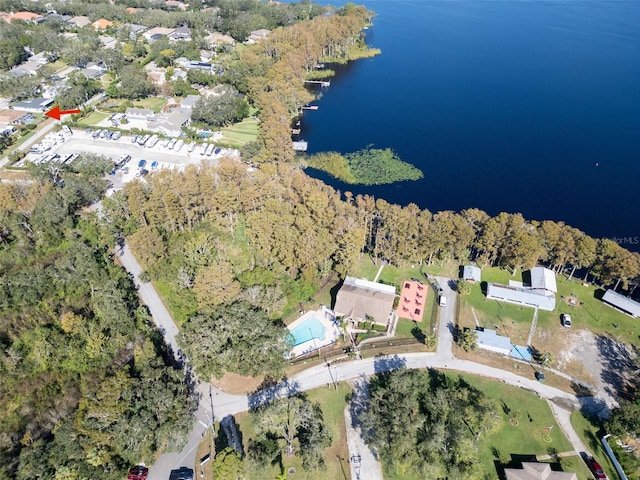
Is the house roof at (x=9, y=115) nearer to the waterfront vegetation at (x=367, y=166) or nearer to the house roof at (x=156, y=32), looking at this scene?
the house roof at (x=156, y=32)

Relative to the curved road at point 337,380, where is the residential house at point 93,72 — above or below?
above

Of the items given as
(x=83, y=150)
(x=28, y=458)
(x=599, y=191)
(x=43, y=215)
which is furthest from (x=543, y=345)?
(x=83, y=150)

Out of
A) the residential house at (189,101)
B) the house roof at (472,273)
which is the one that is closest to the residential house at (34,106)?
the residential house at (189,101)

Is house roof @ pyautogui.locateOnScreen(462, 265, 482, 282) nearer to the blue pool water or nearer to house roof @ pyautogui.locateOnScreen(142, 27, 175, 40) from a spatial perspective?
the blue pool water

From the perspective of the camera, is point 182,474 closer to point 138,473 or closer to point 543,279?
point 138,473

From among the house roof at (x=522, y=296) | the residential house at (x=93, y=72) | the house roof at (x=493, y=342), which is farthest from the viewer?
the residential house at (x=93, y=72)

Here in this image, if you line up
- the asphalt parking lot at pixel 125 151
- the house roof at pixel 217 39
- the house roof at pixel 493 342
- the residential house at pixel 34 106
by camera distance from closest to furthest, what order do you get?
the house roof at pixel 493 342, the asphalt parking lot at pixel 125 151, the residential house at pixel 34 106, the house roof at pixel 217 39

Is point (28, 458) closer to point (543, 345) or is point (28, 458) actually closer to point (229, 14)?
point (543, 345)
